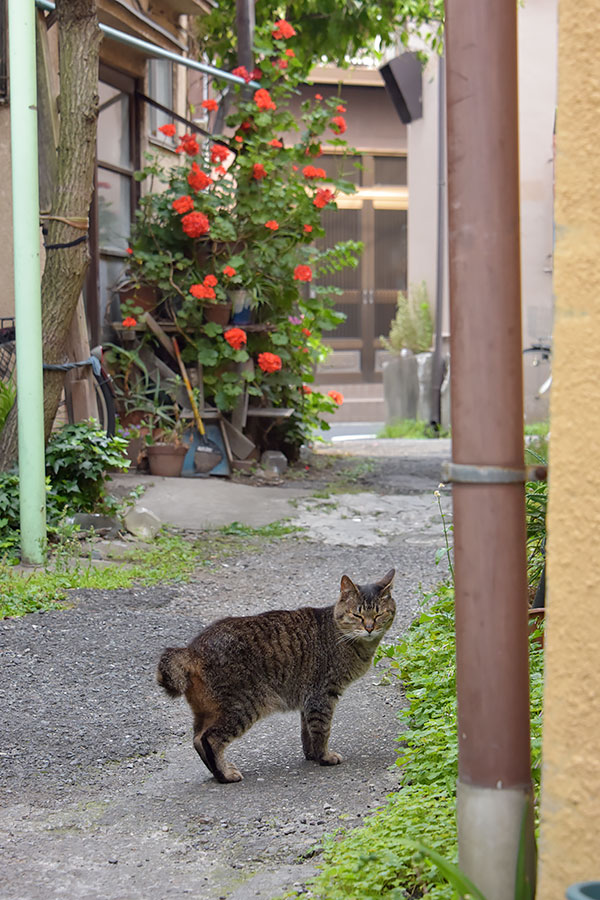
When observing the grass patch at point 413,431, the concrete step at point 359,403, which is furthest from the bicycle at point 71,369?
the concrete step at point 359,403

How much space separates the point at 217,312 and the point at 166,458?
158 cm

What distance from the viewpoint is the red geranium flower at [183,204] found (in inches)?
386

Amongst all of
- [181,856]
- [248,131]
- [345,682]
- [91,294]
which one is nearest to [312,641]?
[345,682]

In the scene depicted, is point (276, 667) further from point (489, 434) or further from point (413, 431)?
point (413, 431)

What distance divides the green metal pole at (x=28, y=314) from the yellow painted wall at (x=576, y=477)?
15.2ft

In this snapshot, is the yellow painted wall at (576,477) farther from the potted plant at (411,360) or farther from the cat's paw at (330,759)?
the potted plant at (411,360)

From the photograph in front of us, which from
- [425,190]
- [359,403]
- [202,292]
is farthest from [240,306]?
[359,403]

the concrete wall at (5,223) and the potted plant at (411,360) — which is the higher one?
the concrete wall at (5,223)

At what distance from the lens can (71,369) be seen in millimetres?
7629

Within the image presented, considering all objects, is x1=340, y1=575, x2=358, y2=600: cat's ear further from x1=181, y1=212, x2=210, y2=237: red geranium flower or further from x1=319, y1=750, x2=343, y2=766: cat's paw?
x1=181, y1=212, x2=210, y2=237: red geranium flower

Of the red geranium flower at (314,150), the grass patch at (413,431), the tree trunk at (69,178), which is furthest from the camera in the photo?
the grass patch at (413,431)

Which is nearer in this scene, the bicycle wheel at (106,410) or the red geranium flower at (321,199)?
the bicycle wheel at (106,410)

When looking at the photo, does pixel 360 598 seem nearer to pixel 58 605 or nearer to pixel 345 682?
pixel 345 682

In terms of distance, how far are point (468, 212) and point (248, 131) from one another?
891cm
